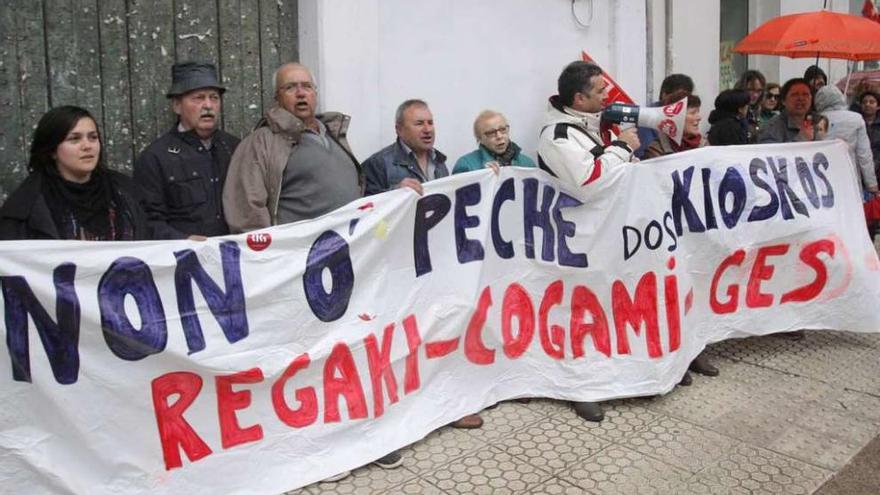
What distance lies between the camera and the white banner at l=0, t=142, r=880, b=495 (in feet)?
9.02

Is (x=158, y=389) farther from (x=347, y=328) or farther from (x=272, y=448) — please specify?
(x=347, y=328)

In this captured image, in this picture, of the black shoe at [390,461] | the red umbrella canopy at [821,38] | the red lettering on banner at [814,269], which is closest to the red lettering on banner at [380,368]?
the black shoe at [390,461]

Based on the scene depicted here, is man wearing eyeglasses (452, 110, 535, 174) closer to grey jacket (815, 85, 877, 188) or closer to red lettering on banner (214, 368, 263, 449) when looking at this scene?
red lettering on banner (214, 368, 263, 449)

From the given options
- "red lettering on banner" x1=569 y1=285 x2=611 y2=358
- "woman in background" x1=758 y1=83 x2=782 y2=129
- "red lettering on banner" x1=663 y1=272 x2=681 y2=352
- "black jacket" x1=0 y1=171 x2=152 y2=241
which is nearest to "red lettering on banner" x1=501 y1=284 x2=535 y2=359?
"red lettering on banner" x1=569 y1=285 x2=611 y2=358

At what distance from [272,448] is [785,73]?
27.2ft

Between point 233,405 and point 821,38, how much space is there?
5.08 meters

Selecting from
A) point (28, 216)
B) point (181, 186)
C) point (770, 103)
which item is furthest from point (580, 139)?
point (770, 103)

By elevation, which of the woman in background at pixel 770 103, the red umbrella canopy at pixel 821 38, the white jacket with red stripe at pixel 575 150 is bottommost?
the white jacket with red stripe at pixel 575 150

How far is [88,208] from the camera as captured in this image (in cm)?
311

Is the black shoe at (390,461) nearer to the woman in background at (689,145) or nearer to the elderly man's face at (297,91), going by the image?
the elderly man's face at (297,91)

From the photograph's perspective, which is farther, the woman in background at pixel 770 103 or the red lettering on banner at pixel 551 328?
the woman in background at pixel 770 103

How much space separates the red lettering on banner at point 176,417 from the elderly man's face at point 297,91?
145cm

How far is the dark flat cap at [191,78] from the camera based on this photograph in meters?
3.62

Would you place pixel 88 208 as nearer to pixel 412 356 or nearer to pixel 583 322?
pixel 412 356
